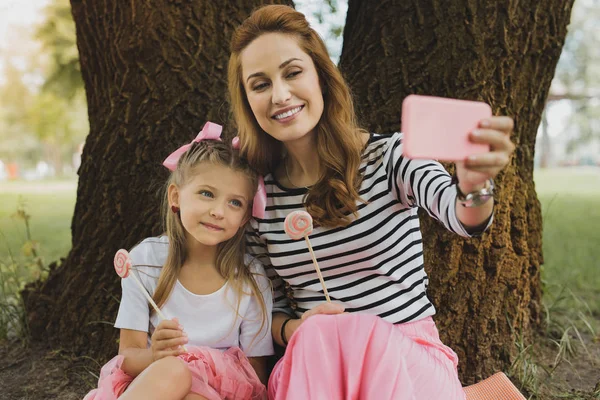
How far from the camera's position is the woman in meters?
1.53

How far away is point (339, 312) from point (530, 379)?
1.14m

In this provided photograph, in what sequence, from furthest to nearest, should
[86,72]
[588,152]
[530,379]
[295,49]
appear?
[588,152] → [86,72] → [530,379] → [295,49]

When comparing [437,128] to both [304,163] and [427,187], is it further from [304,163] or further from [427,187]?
[304,163]

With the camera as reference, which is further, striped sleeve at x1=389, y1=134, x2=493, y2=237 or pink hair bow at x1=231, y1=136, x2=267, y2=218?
pink hair bow at x1=231, y1=136, x2=267, y2=218

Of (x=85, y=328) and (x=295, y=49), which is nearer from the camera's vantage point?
(x=295, y=49)

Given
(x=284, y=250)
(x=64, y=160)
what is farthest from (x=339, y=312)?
(x=64, y=160)

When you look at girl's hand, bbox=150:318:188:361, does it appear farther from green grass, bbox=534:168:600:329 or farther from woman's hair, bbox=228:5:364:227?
green grass, bbox=534:168:600:329

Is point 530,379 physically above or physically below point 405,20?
below

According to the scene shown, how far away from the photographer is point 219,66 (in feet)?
7.99

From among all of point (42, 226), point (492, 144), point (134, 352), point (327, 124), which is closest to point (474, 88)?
point (327, 124)

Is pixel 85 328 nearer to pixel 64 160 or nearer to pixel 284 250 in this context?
pixel 284 250

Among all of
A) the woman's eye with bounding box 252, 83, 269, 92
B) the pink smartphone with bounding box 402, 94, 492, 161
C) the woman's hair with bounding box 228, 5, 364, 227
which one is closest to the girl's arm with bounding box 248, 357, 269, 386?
the woman's hair with bounding box 228, 5, 364, 227

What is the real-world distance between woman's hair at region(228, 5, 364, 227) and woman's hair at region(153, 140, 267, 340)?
0.67 ft

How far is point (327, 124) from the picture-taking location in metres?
1.79
